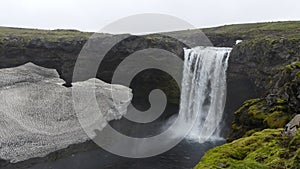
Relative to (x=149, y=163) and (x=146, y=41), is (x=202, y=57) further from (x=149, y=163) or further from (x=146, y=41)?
(x=149, y=163)

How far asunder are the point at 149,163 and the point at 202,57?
22.1 m

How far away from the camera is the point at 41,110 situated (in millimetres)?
40438

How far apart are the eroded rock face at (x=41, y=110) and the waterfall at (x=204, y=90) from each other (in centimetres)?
1025

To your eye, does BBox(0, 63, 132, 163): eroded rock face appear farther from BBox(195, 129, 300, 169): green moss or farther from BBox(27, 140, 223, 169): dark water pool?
BBox(195, 129, 300, 169): green moss

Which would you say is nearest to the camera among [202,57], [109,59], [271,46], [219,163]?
[219,163]

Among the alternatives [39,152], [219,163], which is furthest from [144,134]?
[219,163]

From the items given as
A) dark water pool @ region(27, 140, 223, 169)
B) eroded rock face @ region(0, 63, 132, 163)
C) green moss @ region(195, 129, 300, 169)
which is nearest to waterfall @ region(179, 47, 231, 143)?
dark water pool @ region(27, 140, 223, 169)

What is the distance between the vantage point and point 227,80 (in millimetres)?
44188

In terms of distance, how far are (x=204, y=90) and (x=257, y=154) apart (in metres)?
37.5

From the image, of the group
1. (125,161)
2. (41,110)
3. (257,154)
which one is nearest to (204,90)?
(125,161)

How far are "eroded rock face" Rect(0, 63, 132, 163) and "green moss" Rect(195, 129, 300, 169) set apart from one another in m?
26.9

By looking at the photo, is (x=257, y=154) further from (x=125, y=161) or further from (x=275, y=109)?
(x=125, y=161)

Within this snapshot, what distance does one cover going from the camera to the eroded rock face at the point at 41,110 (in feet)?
112

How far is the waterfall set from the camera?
144 ft
